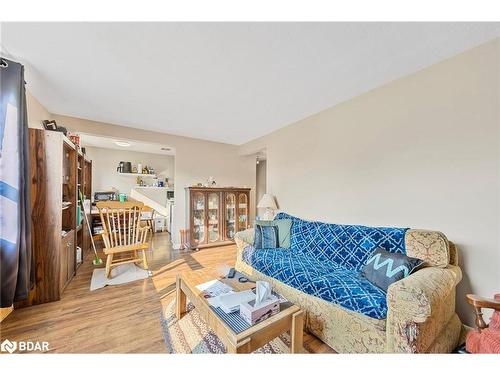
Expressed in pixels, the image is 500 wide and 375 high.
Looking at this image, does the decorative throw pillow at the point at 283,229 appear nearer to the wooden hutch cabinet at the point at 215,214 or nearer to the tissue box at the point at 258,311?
the tissue box at the point at 258,311

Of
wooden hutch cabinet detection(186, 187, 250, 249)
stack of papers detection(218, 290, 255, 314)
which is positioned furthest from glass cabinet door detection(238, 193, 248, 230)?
stack of papers detection(218, 290, 255, 314)

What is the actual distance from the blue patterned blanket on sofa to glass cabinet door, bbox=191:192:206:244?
1742 mm

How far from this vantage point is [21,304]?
180 cm

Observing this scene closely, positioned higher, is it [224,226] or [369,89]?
[369,89]

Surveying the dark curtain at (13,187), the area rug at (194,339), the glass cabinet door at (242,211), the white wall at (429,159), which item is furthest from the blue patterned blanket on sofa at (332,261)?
the dark curtain at (13,187)

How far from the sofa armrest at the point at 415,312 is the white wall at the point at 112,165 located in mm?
5732

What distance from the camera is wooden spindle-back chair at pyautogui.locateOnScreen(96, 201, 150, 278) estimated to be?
2.41 metres

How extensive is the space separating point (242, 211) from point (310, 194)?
6.29 feet

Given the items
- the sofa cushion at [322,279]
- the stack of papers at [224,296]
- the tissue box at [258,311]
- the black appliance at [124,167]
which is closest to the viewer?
the tissue box at [258,311]

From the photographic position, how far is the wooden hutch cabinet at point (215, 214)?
384 centimetres

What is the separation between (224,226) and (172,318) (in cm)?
248

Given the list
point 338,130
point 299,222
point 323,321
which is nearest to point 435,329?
point 323,321
